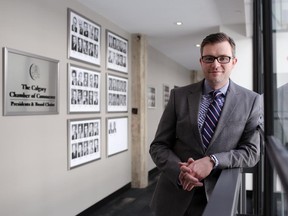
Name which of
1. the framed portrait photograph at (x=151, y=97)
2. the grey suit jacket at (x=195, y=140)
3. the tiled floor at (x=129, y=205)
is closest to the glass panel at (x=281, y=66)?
the grey suit jacket at (x=195, y=140)

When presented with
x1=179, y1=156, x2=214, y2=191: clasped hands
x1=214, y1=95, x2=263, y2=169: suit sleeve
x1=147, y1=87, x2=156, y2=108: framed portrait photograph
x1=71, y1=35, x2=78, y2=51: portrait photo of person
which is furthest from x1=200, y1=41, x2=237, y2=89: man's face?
x1=147, y1=87, x2=156, y2=108: framed portrait photograph

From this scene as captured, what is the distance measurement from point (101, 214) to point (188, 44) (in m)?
3.81

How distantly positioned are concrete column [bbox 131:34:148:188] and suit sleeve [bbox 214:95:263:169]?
4.08 meters

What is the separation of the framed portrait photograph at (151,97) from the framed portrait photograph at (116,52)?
1.33 m

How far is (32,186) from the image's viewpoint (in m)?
2.91

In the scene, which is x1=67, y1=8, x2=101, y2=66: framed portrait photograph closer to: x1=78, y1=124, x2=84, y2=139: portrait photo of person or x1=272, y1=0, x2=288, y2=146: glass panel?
x1=78, y1=124, x2=84, y2=139: portrait photo of person

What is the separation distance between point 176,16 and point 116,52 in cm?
105

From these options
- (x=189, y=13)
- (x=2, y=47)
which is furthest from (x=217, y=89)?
(x=189, y=13)

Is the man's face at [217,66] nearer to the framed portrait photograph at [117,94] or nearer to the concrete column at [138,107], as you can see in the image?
the framed portrait photograph at [117,94]

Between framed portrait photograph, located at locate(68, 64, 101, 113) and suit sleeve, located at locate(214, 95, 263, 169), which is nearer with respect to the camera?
suit sleeve, located at locate(214, 95, 263, 169)

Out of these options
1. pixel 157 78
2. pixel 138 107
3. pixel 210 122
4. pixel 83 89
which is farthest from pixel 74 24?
pixel 157 78

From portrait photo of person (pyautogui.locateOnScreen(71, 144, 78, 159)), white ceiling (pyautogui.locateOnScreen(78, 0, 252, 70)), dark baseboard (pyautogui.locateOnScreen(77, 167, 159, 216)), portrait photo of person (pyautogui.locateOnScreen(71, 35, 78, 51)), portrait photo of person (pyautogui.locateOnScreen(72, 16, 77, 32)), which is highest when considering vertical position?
white ceiling (pyautogui.locateOnScreen(78, 0, 252, 70))

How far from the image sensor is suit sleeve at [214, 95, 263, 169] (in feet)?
3.84

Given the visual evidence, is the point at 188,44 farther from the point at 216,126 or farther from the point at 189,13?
the point at 216,126
